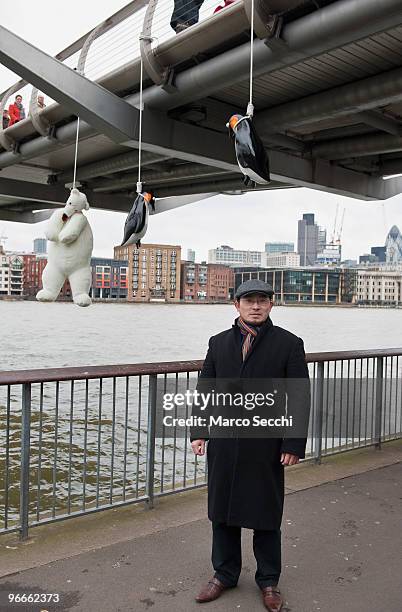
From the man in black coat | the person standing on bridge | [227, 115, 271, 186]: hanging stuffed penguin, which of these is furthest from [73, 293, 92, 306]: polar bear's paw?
the person standing on bridge

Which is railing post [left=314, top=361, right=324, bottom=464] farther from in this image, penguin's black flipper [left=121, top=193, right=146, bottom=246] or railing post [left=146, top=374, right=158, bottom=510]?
penguin's black flipper [left=121, top=193, right=146, bottom=246]

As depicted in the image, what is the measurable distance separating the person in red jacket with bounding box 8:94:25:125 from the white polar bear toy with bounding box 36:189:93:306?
7643 mm

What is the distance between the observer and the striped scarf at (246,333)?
3.53 m

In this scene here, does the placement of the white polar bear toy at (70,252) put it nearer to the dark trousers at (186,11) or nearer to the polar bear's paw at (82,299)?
the polar bear's paw at (82,299)

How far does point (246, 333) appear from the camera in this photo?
356 cm

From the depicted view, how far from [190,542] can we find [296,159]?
8.55m

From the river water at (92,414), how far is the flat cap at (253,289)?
1524mm

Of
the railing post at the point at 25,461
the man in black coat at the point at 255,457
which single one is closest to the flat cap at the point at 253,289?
the man in black coat at the point at 255,457

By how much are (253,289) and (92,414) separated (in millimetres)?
13319

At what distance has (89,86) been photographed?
8266 millimetres

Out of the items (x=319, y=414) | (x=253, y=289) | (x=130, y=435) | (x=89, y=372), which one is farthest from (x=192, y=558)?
(x=130, y=435)

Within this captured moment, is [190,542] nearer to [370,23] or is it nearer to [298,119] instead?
[370,23]

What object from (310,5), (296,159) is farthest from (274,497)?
(296,159)

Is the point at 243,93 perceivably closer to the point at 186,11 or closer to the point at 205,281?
the point at 186,11
